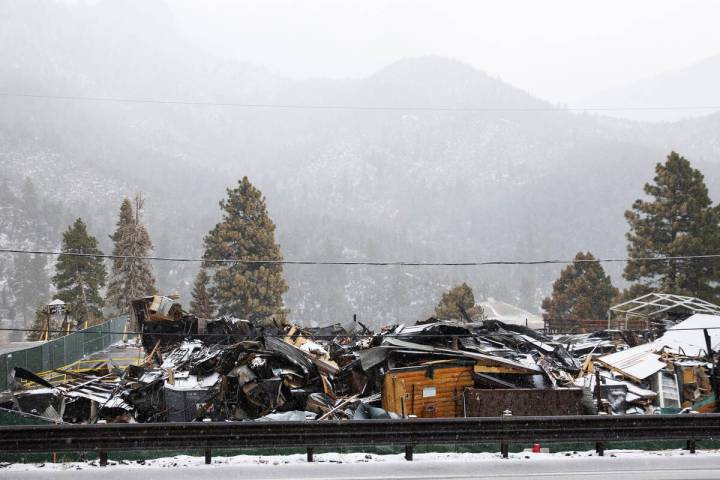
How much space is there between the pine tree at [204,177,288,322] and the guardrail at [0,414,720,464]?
125 feet

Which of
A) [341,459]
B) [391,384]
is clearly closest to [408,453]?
[341,459]

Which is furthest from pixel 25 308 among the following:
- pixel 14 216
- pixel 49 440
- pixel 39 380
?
pixel 49 440

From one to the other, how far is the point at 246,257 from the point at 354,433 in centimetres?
3955

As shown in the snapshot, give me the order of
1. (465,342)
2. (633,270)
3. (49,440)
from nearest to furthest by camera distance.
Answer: (49,440) → (465,342) → (633,270)

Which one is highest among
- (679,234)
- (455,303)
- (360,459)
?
(679,234)

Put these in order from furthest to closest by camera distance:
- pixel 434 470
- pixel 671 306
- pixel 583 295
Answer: pixel 583 295, pixel 671 306, pixel 434 470

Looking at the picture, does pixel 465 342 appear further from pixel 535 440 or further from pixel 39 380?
pixel 39 380

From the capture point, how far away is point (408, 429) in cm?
1088

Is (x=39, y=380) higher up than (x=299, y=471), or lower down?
higher up

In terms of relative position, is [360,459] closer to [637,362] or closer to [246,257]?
[637,362]

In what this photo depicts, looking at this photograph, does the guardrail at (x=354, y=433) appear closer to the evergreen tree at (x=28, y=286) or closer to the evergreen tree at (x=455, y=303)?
the evergreen tree at (x=455, y=303)

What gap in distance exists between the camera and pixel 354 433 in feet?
35.4

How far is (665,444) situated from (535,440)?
3215 mm

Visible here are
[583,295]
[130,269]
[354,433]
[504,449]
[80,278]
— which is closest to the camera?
[354,433]
